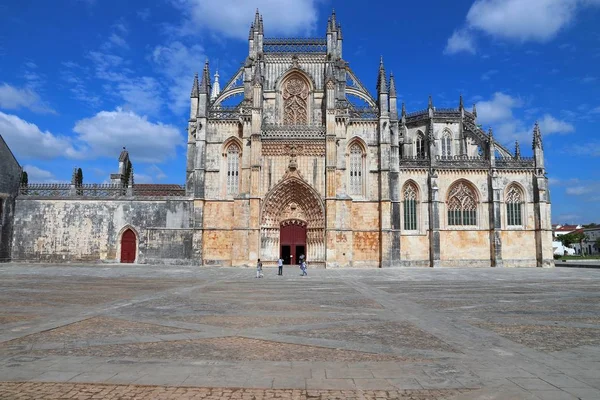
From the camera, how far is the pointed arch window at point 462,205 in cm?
4031

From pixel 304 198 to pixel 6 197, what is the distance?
2638 cm

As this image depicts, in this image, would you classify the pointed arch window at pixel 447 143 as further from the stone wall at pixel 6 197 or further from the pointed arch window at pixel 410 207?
the stone wall at pixel 6 197

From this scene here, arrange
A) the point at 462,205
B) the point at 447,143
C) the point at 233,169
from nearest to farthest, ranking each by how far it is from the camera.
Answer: the point at 233,169 → the point at 462,205 → the point at 447,143

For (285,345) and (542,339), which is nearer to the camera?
(285,345)

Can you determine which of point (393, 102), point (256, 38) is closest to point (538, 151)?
point (393, 102)

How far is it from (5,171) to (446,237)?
40458mm

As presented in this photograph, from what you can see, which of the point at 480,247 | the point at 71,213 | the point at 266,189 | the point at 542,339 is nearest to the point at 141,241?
the point at 71,213

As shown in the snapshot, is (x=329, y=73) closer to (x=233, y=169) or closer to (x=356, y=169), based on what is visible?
(x=356, y=169)

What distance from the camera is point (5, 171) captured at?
3703 cm

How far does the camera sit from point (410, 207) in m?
40.1

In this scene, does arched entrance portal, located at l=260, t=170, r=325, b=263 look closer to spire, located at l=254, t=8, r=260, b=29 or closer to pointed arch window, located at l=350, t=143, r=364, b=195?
pointed arch window, located at l=350, t=143, r=364, b=195

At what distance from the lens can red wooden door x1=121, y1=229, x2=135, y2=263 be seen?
3725 cm

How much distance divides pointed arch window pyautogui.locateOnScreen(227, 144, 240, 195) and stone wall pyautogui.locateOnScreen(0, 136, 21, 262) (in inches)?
763

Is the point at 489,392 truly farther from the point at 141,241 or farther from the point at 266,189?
the point at 141,241
